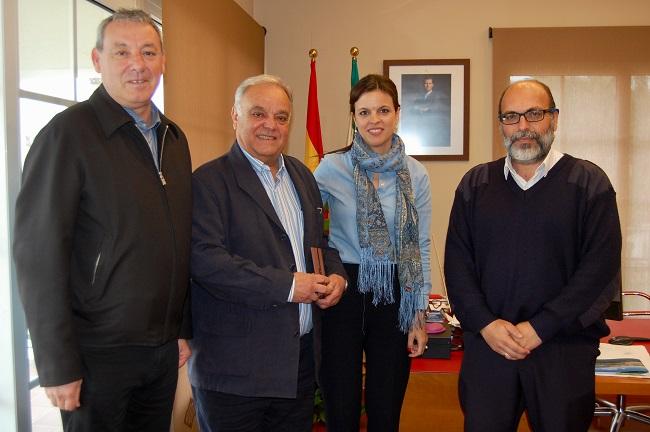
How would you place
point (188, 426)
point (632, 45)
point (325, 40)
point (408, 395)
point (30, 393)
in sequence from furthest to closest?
point (325, 40) < point (632, 45) < point (188, 426) < point (408, 395) < point (30, 393)

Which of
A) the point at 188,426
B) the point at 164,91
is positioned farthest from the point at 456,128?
the point at 188,426

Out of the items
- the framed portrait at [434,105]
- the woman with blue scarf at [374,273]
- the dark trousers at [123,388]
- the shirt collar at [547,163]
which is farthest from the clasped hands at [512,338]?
the framed portrait at [434,105]

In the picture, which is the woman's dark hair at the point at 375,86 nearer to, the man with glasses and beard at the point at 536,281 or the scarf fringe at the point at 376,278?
the man with glasses and beard at the point at 536,281

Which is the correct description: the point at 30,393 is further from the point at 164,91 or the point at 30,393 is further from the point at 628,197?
the point at 628,197

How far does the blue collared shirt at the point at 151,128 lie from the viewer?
1557mm

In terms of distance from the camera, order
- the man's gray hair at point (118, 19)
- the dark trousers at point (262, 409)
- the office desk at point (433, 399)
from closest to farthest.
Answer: the man's gray hair at point (118, 19) → the dark trousers at point (262, 409) → the office desk at point (433, 399)

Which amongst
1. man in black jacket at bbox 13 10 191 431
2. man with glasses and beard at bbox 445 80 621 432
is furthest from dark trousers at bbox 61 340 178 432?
man with glasses and beard at bbox 445 80 621 432

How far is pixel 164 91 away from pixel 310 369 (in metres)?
1.55

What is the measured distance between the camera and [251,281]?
1539mm

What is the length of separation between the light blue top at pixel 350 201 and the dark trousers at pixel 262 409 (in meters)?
0.39

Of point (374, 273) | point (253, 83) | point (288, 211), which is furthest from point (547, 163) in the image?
point (253, 83)

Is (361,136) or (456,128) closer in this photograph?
(361,136)

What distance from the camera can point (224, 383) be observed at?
1.61 meters

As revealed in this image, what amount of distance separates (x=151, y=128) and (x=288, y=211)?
447 mm
